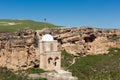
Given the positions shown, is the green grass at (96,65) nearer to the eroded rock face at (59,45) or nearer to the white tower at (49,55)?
the eroded rock face at (59,45)

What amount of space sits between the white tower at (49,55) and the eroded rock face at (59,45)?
2.14 meters

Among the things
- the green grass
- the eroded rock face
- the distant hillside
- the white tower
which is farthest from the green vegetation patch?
the distant hillside

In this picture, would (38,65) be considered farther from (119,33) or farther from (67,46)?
(119,33)

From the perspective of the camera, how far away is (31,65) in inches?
2191

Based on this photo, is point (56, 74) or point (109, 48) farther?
point (109, 48)

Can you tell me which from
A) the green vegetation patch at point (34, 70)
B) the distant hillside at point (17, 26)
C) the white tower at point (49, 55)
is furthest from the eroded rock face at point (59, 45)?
the distant hillside at point (17, 26)

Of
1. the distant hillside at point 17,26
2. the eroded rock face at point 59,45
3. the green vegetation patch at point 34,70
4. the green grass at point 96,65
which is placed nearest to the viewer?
the green grass at point 96,65

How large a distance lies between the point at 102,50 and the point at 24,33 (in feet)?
40.5

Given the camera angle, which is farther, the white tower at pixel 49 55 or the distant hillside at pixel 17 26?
the distant hillside at pixel 17 26

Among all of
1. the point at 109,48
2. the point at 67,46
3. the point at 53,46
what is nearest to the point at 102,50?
the point at 109,48

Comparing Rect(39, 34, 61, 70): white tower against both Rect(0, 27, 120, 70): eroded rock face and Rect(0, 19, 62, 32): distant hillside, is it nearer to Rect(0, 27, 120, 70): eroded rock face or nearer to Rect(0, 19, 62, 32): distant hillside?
Rect(0, 27, 120, 70): eroded rock face

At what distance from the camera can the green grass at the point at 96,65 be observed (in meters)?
51.6

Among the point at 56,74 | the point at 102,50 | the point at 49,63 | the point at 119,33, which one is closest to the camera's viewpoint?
the point at 56,74

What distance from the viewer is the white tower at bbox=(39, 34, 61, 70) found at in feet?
174
